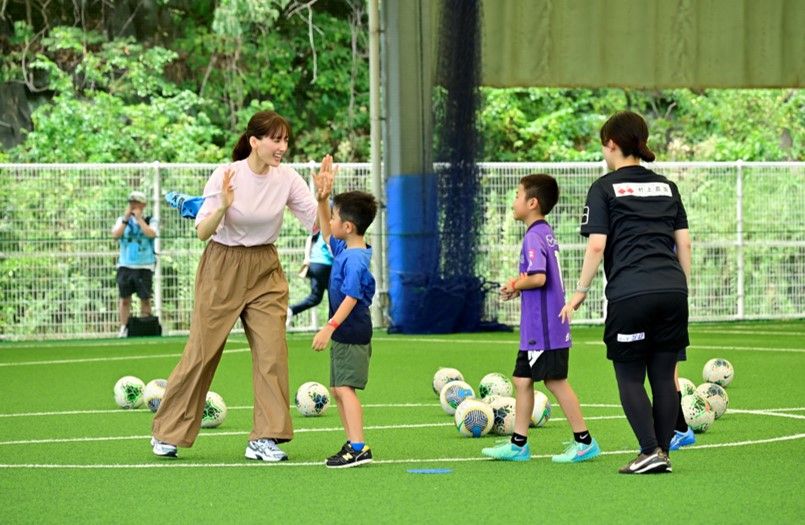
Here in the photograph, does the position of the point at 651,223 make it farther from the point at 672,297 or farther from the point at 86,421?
the point at 86,421

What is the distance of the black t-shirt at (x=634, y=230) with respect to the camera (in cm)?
795

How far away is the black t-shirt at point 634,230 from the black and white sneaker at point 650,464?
0.77 meters

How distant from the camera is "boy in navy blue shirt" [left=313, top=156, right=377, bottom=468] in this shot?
8578mm

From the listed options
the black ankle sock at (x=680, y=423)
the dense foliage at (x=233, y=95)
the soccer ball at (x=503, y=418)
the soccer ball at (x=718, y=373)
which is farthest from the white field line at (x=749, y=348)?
the dense foliage at (x=233, y=95)

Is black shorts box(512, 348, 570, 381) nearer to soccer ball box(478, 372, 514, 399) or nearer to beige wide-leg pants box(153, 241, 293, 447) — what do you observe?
beige wide-leg pants box(153, 241, 293, 447)

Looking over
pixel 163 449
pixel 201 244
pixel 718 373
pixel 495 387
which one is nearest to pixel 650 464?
pixel 163 449

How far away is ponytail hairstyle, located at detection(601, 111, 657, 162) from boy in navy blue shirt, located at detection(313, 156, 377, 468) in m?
1.34

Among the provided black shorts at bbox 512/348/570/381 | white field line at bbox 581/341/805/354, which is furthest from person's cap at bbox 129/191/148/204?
black shorts at bbox 512/348/570/381

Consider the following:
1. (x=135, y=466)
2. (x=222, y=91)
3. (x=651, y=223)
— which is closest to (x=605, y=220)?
(x=651, y=223)

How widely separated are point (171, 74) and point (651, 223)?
23770 millimetres

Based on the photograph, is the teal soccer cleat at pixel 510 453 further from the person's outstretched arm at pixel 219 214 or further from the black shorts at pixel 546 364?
the person's outstretched arm at pixel 219 214

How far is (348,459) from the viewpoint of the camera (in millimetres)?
8562

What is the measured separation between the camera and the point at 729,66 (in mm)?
22266

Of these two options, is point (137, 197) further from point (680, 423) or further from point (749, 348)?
point (680, 423)
